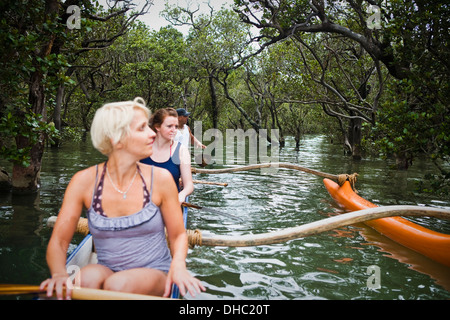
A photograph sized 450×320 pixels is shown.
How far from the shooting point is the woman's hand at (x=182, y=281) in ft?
6.75

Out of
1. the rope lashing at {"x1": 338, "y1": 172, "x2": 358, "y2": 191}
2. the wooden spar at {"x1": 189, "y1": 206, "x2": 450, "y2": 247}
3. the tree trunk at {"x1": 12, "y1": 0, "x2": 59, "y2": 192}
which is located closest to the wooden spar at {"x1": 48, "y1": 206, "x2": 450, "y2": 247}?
the wooden spar at {"x1": 189, "y1": 206, "x2": 450, "y2": 247}

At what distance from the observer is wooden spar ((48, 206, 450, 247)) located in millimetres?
3297

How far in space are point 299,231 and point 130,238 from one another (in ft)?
5.85

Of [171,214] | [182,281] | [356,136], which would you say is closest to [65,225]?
[171,214]

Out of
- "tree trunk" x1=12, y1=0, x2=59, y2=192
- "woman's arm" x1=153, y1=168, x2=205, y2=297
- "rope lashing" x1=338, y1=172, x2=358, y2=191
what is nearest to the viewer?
"woman's arm" x1=153, y1=168, x2=205, y2=297

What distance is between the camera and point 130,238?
2268mm

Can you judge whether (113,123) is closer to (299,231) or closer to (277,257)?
(299,231)

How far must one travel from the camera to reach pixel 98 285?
7.20 ft

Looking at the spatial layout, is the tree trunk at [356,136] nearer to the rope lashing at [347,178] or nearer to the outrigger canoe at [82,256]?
the rope lashing at [347,178]

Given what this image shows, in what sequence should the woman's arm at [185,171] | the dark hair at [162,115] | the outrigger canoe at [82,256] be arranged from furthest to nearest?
1. the woman's arm at [185,171]
2. the dark hair at [162,115]
3. the outrigger canoe at [82,256]

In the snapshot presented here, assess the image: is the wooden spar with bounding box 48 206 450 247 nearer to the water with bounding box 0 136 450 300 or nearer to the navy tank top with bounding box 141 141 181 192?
the water with bounding box 0 136 450 300

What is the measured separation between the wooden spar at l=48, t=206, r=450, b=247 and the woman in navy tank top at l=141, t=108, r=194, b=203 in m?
1.16

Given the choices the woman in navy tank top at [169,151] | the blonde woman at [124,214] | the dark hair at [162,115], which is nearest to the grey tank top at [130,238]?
the blonde woman at [124,214]
